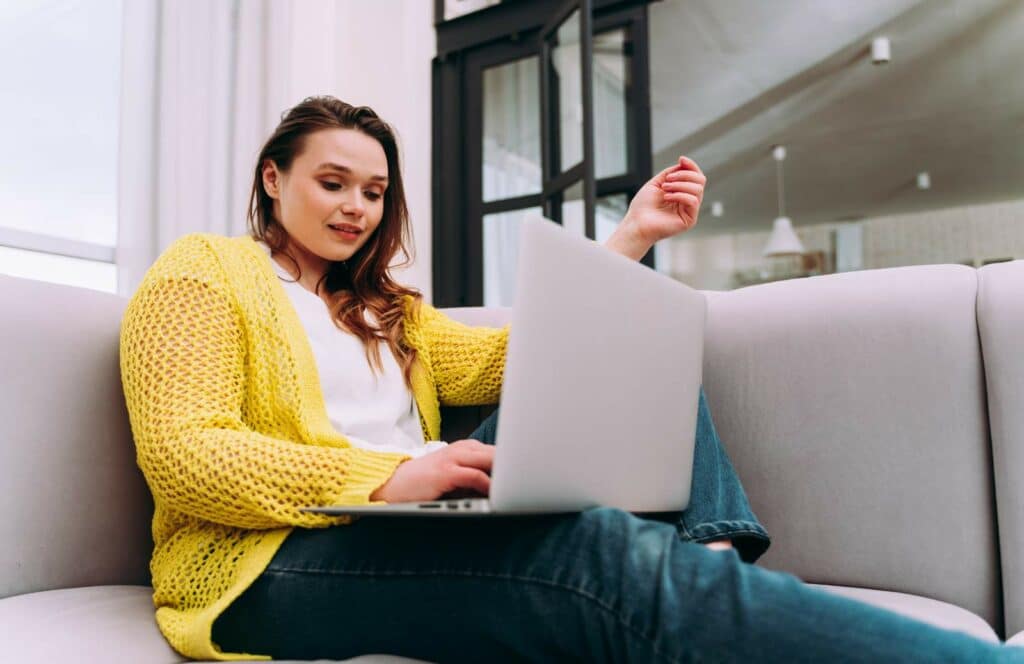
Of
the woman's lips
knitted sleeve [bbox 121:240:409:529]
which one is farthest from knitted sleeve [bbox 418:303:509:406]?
knitted sleeve [bbox 121:240:409:529]

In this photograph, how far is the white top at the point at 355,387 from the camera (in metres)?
1.01

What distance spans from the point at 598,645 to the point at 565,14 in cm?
250

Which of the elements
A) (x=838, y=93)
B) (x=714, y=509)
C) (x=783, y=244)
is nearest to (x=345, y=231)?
(x=714, y=509)

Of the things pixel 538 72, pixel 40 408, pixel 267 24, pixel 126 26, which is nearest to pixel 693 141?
pixel 538 72

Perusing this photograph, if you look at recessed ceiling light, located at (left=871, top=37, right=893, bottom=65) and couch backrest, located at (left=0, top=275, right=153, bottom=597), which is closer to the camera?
couch backrest, located at (left=0, top=275, right=153, bottom=597)

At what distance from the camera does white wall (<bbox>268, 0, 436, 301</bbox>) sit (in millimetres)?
2377

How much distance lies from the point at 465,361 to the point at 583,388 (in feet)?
1.98

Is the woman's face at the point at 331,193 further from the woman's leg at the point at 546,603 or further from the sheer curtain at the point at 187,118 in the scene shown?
the sheer curtain at the point at 187,118

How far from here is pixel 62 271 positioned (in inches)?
80.8

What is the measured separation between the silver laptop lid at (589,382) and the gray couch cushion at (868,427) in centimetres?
39

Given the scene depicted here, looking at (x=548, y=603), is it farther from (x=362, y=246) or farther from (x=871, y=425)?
(x=362, y=246)

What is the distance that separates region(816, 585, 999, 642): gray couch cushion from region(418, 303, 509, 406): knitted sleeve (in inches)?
21.0

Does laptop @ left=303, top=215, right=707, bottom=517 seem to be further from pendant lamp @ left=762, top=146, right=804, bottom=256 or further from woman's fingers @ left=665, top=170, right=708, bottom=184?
pendant lamp @ left=762, top=146, right=804, bottom=256

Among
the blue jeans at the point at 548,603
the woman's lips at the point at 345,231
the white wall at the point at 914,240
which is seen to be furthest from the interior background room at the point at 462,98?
the white wall at the point at 914,240
